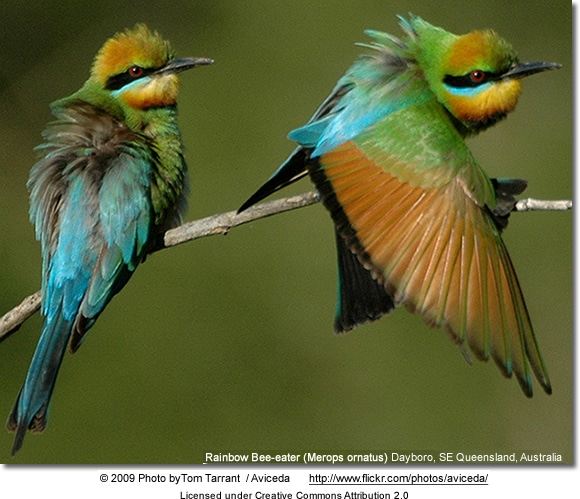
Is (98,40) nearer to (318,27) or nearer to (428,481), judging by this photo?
(318,27)

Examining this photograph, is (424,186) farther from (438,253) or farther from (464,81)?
(464,81)

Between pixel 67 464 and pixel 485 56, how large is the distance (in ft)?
5.13

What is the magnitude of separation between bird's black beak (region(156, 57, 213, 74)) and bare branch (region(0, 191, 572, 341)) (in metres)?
0.59

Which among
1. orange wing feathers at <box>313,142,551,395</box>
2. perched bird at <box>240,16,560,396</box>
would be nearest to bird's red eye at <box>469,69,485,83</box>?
perched bird at <box>240,16,560,396</box>

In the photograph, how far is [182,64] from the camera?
273 cm

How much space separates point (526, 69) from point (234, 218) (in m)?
0.84

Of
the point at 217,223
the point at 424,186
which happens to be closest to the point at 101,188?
the point at 217,223

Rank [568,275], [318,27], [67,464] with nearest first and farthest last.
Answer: [67,464]
[568,275]
[318,27]

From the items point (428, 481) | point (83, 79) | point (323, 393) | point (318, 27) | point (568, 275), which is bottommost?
point (428, 481)

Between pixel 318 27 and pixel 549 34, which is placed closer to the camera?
pixel 549 34

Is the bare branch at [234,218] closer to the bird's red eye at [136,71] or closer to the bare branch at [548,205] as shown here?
the bare branch at [548,205]

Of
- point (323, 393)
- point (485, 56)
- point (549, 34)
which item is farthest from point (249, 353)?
point (549, 34)

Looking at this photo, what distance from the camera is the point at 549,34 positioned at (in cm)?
316

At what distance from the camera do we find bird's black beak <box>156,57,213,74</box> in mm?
2717
